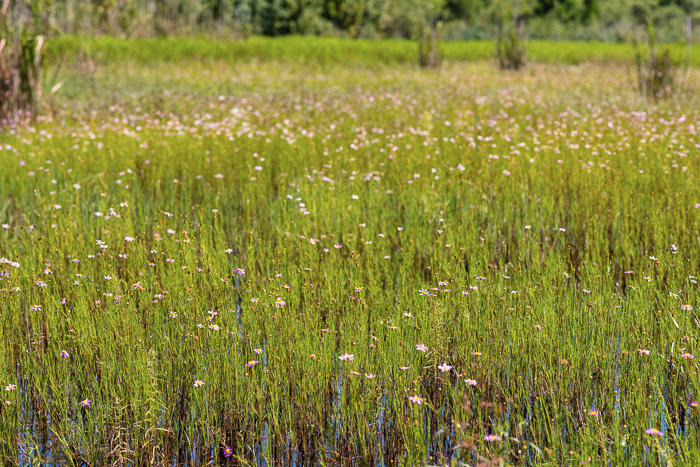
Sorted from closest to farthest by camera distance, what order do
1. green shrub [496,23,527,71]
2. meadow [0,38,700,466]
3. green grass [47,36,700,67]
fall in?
meadow [0,38,700,466]
green shrub [496,23,527,71]
green grass [47,36,700,67]

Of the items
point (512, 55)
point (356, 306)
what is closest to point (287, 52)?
point (512, 55)

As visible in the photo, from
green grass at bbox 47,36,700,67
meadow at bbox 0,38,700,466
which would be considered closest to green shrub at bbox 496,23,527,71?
green grass at bbox 47,36,700,67

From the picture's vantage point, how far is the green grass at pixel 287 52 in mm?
19484

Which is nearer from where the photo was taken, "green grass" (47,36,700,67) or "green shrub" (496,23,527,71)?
"green shrub" (496,23,527,71)

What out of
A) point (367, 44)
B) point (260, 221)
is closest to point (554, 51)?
point (367, 44)

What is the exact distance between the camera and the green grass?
19.5 metres

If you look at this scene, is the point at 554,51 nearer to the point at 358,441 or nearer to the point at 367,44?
the point at 367,44

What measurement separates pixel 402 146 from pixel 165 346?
15.9 feet

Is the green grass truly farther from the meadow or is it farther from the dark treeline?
the meadow

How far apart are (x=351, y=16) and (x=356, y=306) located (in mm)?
34020

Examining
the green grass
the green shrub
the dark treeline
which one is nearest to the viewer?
the green shrub

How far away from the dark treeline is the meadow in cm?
549

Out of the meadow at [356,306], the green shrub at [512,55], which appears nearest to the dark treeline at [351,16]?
the green shrub at [512,55]

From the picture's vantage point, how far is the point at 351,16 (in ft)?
116
